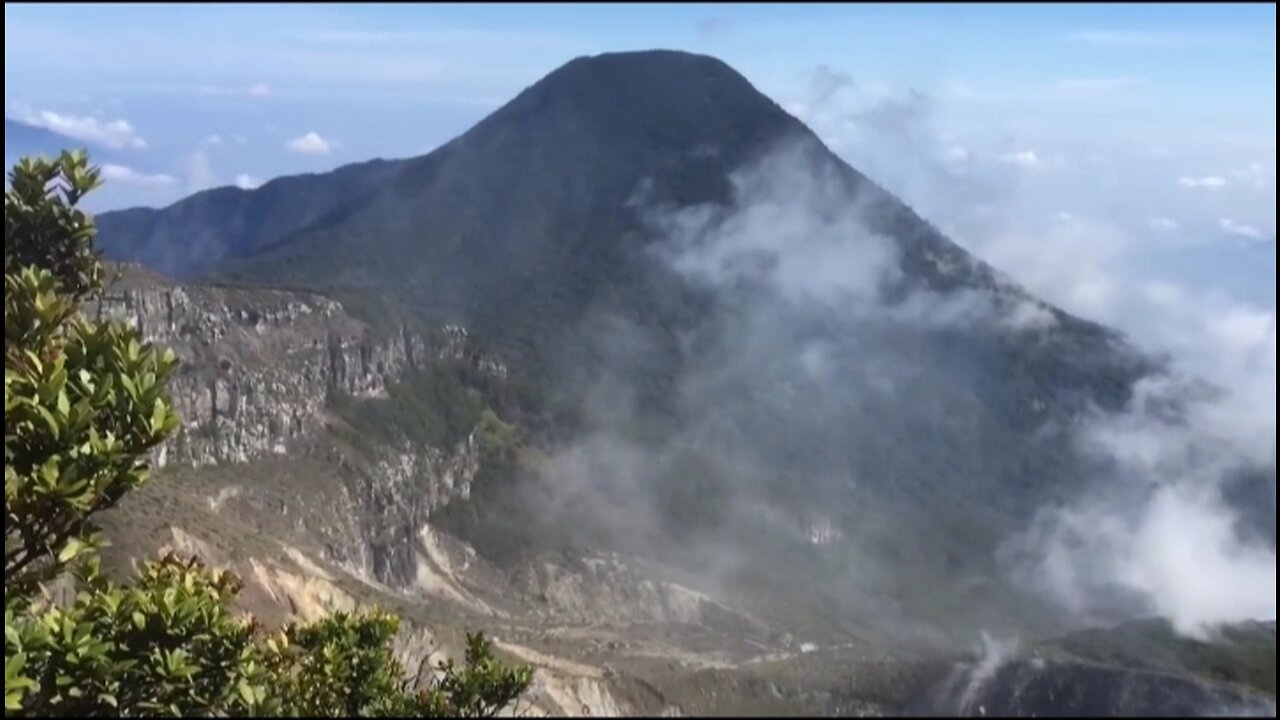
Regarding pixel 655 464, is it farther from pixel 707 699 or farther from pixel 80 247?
pixel 80 247

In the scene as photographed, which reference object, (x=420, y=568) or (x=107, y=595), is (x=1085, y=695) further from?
(x=420, y=568)

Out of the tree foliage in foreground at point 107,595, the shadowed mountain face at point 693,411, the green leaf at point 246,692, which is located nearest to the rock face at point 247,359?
the shadowed mountain face at point 693,411

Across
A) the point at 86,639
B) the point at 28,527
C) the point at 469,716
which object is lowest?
the point at 469,716

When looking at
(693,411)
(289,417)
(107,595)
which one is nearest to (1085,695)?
(107,595)

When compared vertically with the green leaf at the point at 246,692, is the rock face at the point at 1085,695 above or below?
below

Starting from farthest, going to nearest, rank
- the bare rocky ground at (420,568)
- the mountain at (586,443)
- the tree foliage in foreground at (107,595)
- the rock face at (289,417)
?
the mountain at (586,443), the rock face at (289,417), the bare rocky ground at (420,568), the tree foliage in foreground at (107,595)

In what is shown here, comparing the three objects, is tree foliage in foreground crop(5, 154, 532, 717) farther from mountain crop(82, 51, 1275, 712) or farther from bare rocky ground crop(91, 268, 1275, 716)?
mountain crop(82, 51, 1275, 712)

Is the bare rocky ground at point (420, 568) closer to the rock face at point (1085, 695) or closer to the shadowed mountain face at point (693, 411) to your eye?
the rock face at point (1085, 695)

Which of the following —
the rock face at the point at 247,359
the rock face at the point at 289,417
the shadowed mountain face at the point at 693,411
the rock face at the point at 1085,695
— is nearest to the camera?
the rock face at the point at 1085,695

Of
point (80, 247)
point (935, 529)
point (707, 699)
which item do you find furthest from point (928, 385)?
point (80, 247)
